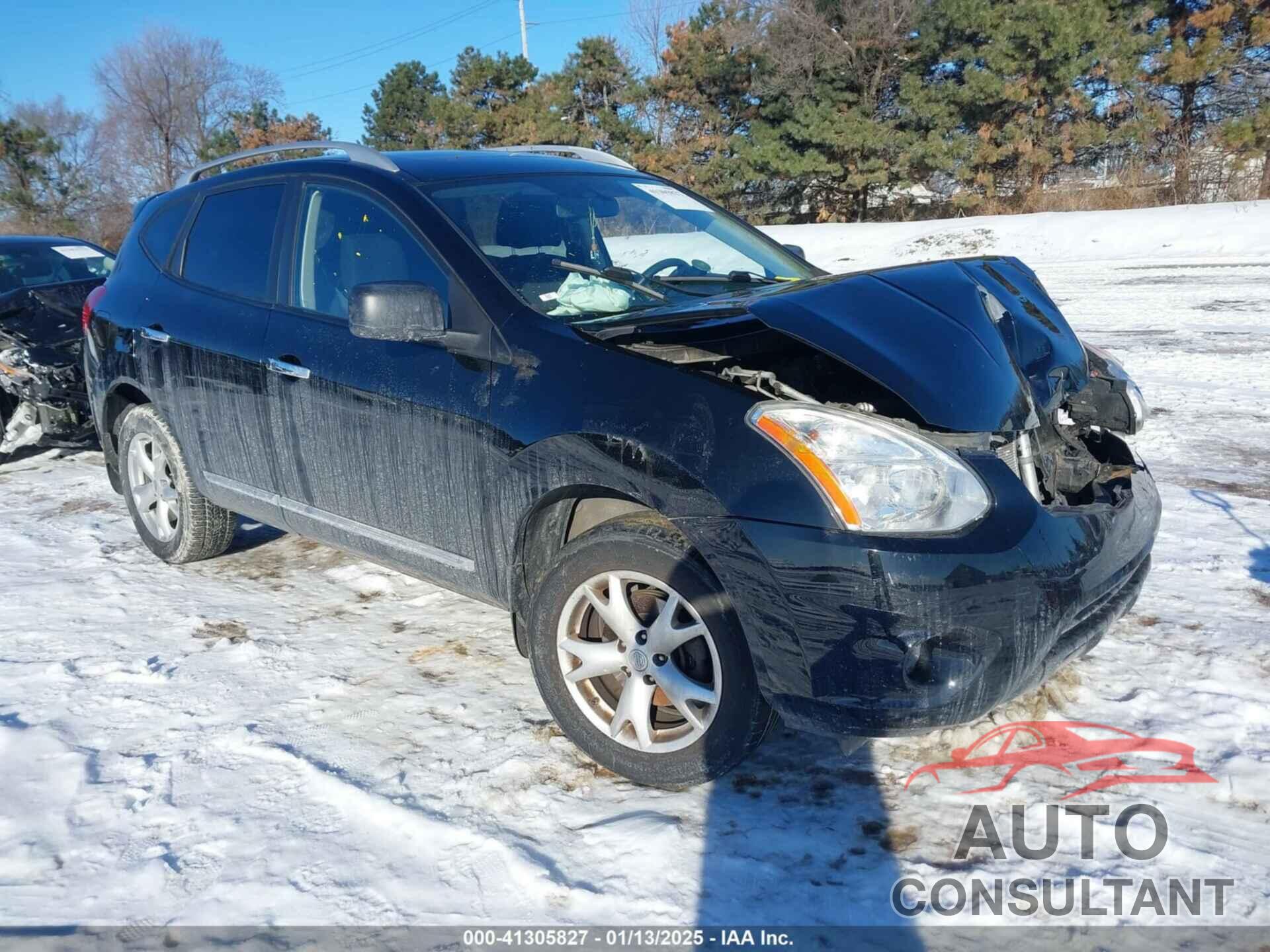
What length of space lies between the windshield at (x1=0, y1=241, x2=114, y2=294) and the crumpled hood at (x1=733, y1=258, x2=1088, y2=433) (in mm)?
6795

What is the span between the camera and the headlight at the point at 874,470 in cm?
239

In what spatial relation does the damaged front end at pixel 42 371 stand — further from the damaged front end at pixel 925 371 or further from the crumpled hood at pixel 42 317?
the damaged front end at pixel 925 371

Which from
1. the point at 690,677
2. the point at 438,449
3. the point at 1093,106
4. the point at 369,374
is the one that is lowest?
the point at 690,677

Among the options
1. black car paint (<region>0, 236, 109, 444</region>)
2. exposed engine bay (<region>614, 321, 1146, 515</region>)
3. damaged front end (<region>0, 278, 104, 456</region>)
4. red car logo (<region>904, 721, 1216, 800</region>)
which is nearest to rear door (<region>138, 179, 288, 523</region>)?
exposed engine bay (<region>614, 321, 1146, 515</region>)

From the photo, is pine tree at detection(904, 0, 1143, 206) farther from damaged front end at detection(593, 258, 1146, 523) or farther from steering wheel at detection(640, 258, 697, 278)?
damaged front end at detection(593, 258, 1146, 523)

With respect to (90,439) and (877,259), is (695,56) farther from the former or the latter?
(90,439)

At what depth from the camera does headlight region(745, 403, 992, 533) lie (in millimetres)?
2391

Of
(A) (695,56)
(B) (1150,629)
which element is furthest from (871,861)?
(A) (695,56)

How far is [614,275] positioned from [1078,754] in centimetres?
220

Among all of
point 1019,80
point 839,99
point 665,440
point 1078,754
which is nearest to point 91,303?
point 665,440

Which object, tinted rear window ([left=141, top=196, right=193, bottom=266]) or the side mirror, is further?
tinted rear window ([left=141, top=196, right=193, bottom=266])

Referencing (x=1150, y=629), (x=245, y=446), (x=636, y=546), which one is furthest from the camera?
(x=245, y=446)

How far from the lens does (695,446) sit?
2559mm

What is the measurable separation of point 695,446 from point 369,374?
1.43 m
